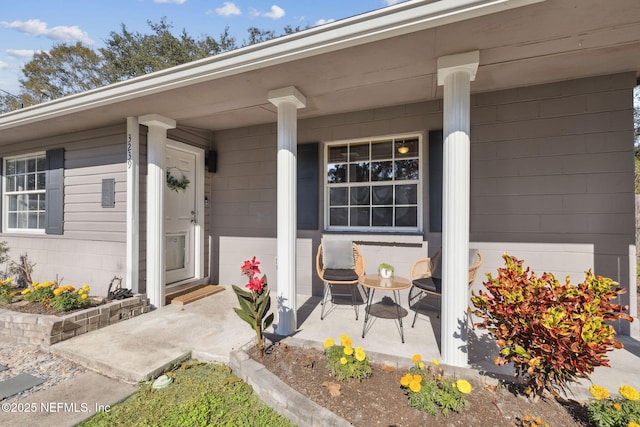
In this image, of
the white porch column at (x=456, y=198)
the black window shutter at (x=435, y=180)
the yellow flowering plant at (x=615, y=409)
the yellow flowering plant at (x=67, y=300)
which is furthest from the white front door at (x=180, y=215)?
the yellow flowering plant at (x=615, y=409)

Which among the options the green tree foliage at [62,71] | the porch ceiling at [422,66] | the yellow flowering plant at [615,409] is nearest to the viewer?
the yellow flowering plant at [615,409]

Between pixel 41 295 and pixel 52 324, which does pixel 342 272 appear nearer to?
pixel 52 324

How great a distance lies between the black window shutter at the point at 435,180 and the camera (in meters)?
3.24

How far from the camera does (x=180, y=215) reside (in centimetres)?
413

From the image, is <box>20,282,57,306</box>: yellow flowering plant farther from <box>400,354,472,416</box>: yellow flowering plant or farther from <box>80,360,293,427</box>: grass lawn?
<box>400,354,472,416</box>: yellow flowering plant

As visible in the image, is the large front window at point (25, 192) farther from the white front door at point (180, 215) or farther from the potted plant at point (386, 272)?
the potted plant at point (386, 272)

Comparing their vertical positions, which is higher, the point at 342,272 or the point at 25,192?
the point at 25,192

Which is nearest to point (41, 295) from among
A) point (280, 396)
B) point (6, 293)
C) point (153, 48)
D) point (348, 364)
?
point (6, 293)

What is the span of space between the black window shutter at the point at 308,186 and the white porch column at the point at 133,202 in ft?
6.56

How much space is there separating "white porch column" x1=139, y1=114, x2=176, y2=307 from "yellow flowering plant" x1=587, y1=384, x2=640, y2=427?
3.92 metres

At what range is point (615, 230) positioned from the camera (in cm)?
266

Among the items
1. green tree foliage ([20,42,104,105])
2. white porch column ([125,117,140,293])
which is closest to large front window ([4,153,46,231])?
white porch column ([125,117,140,293])

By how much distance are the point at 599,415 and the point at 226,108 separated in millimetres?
3755

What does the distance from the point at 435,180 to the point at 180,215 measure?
348cm
